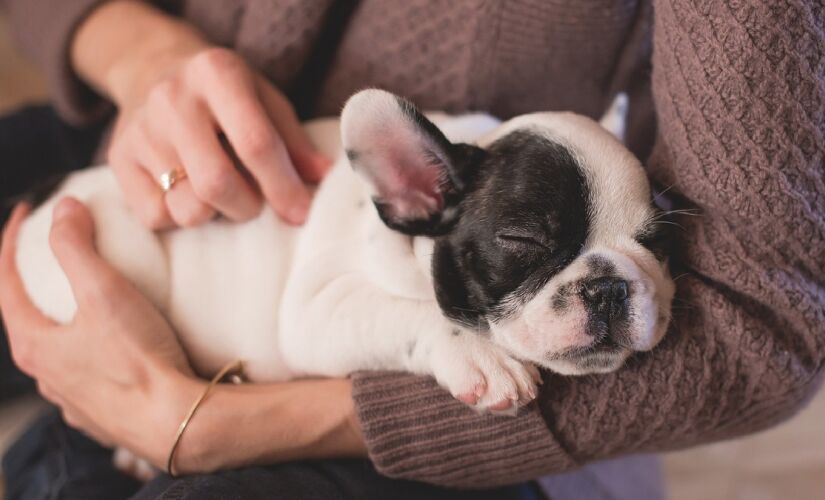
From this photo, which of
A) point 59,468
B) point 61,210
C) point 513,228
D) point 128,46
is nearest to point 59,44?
point 128,46

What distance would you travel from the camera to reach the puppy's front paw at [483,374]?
0.93 m

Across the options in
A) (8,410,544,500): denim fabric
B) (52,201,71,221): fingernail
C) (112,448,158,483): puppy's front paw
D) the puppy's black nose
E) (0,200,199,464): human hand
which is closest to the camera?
the puppy's black nose

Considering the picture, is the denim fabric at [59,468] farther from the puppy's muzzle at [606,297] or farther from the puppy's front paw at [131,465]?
the puppy's muzzle at [606,297]

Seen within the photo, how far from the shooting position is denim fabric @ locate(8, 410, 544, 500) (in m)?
0.99

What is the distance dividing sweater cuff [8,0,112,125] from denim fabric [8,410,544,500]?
70 cm

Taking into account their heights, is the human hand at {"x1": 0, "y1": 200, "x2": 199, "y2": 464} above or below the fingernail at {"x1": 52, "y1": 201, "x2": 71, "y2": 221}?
below

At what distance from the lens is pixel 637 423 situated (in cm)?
97

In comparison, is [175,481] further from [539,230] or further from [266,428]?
[539,230]

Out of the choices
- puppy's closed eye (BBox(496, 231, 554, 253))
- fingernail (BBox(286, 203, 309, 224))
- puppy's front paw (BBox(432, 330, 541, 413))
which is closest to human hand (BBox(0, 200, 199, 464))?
fingernail (BBox(286, 203, 309, 224))

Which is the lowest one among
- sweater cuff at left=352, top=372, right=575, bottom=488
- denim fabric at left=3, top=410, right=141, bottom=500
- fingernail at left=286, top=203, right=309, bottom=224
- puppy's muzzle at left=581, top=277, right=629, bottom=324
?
denim fabric at left=3, top=410, right=141, bottom=500

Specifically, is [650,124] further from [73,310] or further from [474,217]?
[73,310]

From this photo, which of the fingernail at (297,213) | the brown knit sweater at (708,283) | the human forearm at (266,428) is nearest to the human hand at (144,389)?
the human forearm at (266,428)

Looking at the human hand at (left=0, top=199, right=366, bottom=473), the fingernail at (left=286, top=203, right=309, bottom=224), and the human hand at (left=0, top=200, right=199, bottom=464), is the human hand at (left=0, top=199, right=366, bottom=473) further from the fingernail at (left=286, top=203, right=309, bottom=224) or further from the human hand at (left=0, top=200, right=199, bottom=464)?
the fingernail at (left=286, top=203, right=309, bottom=224)

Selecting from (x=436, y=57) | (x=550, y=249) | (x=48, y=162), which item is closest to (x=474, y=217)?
(x=550, y=249)
